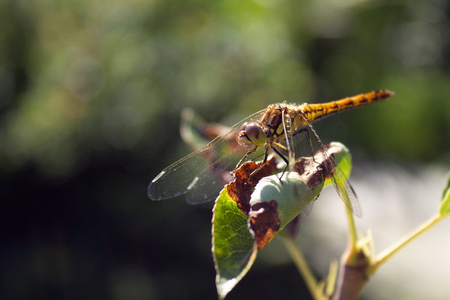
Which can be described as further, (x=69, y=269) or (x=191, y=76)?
(x=69, y=269)

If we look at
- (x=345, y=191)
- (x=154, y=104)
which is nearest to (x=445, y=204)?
(x=345, y=191)

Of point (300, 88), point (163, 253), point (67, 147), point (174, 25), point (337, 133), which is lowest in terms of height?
point (163, 253)

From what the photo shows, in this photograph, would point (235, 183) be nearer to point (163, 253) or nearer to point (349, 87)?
point (349, 87)

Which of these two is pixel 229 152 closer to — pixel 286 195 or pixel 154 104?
pixel 286 195

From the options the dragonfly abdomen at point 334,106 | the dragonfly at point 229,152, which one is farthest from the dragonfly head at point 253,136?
the dragonfly abdomen at point 334,106

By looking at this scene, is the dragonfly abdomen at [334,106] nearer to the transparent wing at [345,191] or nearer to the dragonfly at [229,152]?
the dragonfly at [229,152]

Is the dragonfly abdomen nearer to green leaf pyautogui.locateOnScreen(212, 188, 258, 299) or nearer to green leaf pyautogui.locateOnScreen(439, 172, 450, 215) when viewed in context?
green leaf pyautogui.locateOnScreen(439, 172, 450, 215)

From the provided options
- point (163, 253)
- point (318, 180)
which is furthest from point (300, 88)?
point (318, 180)
